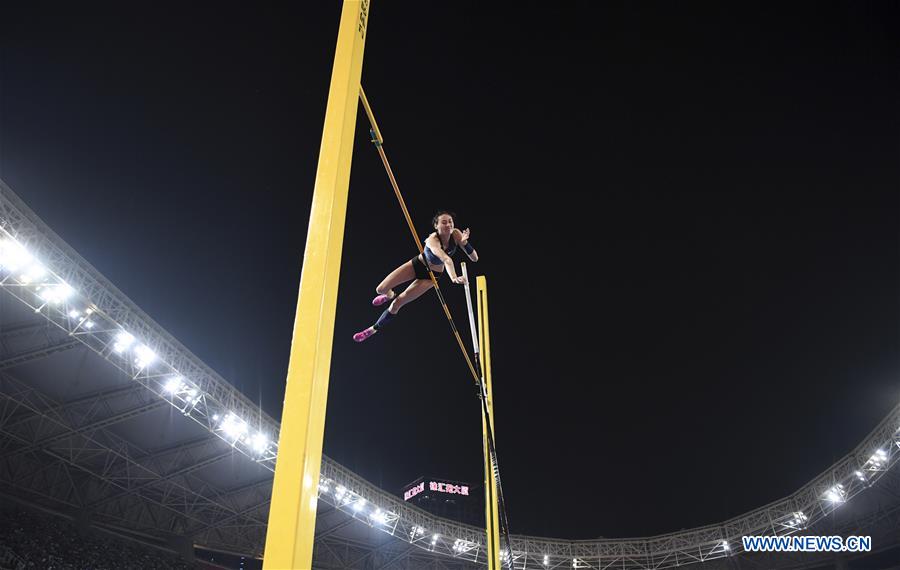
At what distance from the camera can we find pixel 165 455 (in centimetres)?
1529

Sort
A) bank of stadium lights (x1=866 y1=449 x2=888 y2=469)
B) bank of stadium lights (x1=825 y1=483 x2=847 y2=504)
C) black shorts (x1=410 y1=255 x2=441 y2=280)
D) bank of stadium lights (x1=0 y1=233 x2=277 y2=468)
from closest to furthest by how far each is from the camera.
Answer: black shorts (x1=410 y1=255 x2=441 y2=280) → bank of stadium lights (x1=0 y1=233 x2=277 y2=468) → bank of stadium lights (x1=866 y1=449 x2=888 y2=469) → bank of stadium lights (x1=825 y1=483 x2=847 y2=504)

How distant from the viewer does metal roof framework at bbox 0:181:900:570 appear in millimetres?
10945

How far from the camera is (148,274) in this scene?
13.2 meters

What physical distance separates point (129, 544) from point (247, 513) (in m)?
3.24

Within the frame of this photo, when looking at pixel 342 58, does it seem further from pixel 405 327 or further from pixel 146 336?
pixel 405 327

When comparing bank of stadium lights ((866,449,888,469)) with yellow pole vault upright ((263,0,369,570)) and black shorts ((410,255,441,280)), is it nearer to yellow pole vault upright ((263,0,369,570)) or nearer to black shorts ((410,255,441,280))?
black shorts ((410,255,441,280))

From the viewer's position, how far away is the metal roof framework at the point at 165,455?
10945 millimetres

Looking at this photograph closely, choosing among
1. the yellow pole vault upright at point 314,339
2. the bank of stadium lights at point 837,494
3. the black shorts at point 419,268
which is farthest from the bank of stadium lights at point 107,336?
the bank of stadium lights at point 837,494

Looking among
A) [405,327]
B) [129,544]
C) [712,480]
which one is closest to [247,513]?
[129,544]

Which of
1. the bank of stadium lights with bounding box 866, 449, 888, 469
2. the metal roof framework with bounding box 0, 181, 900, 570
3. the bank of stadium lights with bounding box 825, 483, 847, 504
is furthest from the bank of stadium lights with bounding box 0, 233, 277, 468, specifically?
the bank of stadium lights with bounding box 825, 483, 847, 504

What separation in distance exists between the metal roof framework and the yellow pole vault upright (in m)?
8.85

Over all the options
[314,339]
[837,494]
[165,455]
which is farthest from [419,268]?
[837,494]

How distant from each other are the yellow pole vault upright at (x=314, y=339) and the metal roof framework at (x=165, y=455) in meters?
8.85

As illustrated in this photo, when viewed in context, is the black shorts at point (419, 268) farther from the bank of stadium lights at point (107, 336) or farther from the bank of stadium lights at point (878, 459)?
the bank of stadium lights at point (878, 459)
